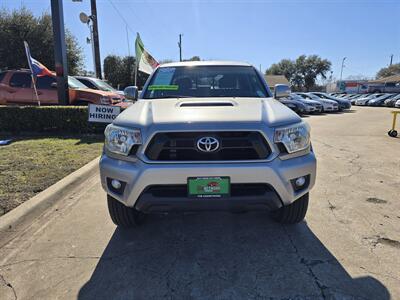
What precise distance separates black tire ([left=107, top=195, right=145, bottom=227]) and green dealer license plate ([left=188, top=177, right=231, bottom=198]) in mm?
848

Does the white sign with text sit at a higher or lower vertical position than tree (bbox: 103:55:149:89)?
lower

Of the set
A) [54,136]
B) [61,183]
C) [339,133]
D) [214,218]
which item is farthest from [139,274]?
[339,133]

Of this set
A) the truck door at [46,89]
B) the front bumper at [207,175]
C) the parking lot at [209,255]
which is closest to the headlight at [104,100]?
the truck door at [46,89]

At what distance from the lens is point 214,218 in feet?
12.1

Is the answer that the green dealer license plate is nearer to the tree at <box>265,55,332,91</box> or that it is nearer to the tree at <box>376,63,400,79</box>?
the tree at <box>265,55,332,91</box>

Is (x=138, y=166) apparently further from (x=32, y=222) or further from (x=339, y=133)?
(x=339, y=133)

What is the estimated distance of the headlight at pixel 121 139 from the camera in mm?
2725

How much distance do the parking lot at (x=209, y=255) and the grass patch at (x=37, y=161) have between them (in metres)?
0.53

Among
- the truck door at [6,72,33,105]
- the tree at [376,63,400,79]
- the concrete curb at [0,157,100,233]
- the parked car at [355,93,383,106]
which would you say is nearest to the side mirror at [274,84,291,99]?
the concrete curb at [0,157,100,233]

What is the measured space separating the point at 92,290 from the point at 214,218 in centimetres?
161

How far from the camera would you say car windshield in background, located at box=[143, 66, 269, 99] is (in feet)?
12.8

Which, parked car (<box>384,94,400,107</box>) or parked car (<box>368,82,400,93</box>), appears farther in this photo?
parked car (<box>368,82,400,93</box>)

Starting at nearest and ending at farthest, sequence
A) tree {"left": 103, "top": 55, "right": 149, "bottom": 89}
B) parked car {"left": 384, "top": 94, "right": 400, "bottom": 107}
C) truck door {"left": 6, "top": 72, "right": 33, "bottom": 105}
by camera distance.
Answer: truck door {"left": 6, "top": 72, "right": 33, "bottom": 105}, parked car {"left": 384, "top": 94, "right": 400, "bottom": 107}, tree {"left": 103, "top": 55, "right": 149, "bottom": 89}


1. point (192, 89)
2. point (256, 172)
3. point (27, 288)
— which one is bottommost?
point (27, 288)
